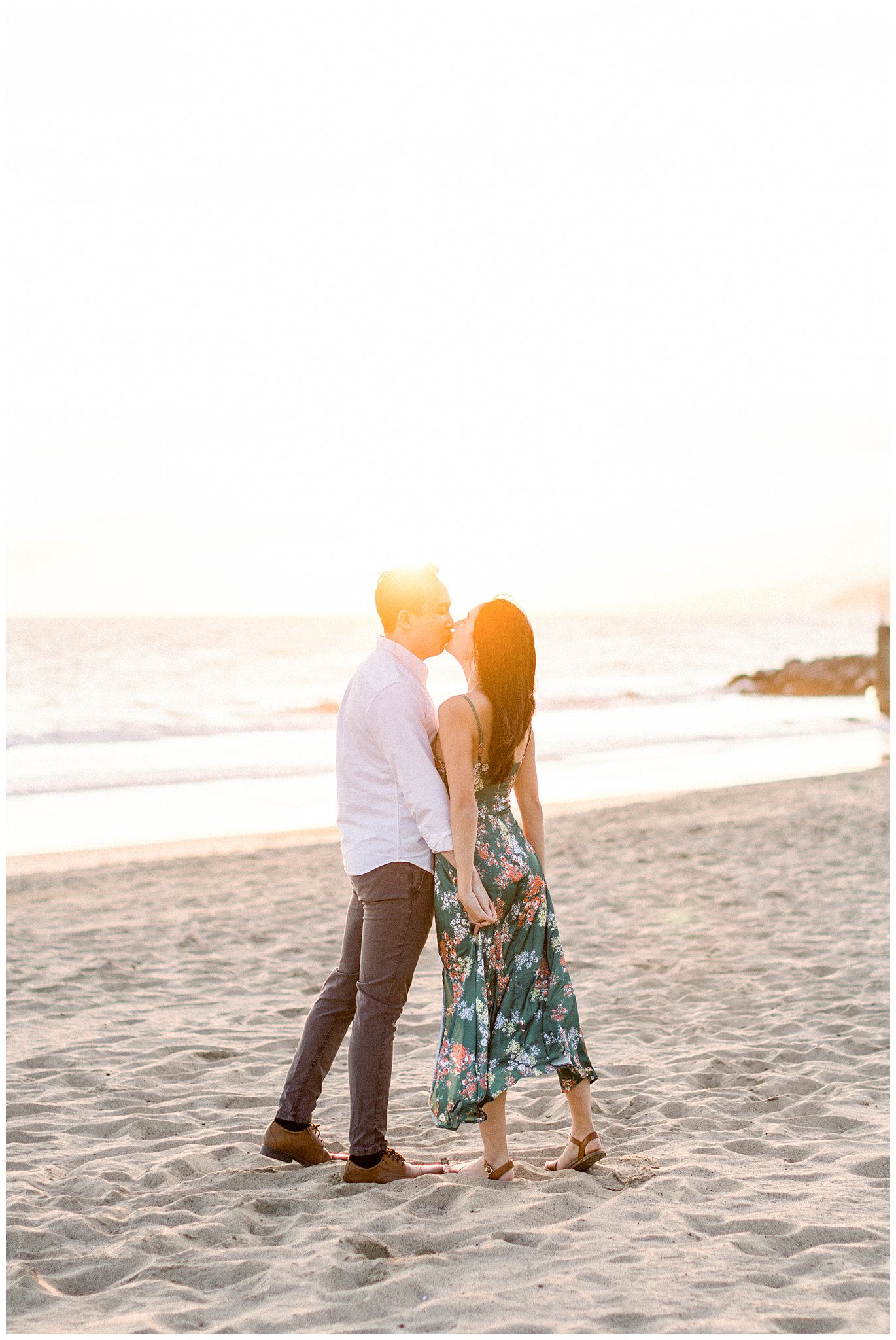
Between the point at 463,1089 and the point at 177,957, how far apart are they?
3.83 metres

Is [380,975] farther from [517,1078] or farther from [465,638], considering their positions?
[465,638]

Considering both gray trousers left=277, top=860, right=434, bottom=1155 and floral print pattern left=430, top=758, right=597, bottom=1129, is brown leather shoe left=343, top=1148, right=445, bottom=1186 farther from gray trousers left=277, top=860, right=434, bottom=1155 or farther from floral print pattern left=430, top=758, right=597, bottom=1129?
floral print pattern left=430, top=758, right=597, bottom=1129

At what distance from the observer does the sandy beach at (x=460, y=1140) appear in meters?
3.01

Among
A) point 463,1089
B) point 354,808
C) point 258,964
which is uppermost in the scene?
point 354,808

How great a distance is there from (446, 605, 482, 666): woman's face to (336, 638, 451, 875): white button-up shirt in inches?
5.4

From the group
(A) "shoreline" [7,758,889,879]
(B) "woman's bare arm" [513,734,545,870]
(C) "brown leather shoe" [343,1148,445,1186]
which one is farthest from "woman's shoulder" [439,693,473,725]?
(A) "shoreline" [7,758,889,879]

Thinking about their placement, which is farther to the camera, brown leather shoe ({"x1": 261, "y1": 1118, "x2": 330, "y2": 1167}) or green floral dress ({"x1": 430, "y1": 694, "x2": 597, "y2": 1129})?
brown leather shoe ({"x1": 261, "y1": 1118, "x2": 330, "y2": 1167})

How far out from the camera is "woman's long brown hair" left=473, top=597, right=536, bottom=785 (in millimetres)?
3590

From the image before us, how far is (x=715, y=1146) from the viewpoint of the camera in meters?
4.05

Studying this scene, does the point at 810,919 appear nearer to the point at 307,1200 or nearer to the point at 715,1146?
the point at 715,1146

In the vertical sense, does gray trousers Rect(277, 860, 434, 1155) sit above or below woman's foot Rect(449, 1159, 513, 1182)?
above

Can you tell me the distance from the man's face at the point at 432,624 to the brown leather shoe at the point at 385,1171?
166 cm

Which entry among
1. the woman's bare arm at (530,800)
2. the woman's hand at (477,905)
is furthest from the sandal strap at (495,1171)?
the woman's bare arm at (530,800)

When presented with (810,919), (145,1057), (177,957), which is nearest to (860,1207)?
(145,1057)
